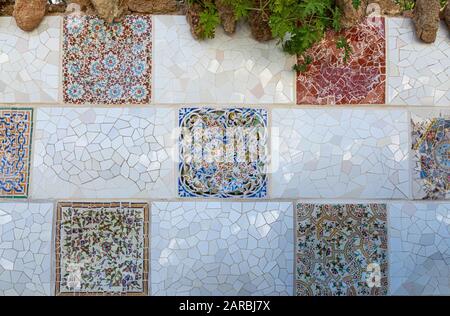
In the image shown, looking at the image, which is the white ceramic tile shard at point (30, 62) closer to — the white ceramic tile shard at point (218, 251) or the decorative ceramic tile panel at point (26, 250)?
the decorative ceramic tile panel at point (26, 250)

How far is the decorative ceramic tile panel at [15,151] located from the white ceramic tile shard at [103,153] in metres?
0.04

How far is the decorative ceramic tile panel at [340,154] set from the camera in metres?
3.03

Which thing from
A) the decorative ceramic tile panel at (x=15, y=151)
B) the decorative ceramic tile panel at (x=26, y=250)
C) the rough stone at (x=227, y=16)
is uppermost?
the rough stone at (x=227, y=16)

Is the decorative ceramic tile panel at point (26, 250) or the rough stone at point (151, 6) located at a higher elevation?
the rough stone at point (151, 6)

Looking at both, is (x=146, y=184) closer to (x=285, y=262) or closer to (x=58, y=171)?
(x=58, y=171)

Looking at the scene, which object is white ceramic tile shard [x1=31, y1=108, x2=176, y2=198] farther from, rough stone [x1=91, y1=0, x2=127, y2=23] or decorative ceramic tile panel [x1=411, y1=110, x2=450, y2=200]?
decorative ceramic tile panel [x1=411, y1=110, x2=450, y2=200]

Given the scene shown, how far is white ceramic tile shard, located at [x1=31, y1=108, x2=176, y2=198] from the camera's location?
9.89 feet

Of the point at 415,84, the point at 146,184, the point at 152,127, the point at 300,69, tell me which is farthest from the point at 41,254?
the point at 415,84

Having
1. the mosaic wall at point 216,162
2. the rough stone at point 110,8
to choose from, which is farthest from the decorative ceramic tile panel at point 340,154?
the rough stone at point 110,8

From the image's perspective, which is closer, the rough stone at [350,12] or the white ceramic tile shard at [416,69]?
the rough stone at [350,12]

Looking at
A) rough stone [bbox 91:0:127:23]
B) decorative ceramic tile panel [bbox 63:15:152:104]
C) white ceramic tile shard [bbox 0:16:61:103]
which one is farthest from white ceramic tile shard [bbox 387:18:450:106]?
white ceramic tile shard [bbox 0:16:61:103]

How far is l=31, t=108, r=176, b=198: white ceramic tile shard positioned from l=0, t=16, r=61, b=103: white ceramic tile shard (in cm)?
12

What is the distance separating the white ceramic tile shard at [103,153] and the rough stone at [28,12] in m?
0.45

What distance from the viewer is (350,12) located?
117 inches
